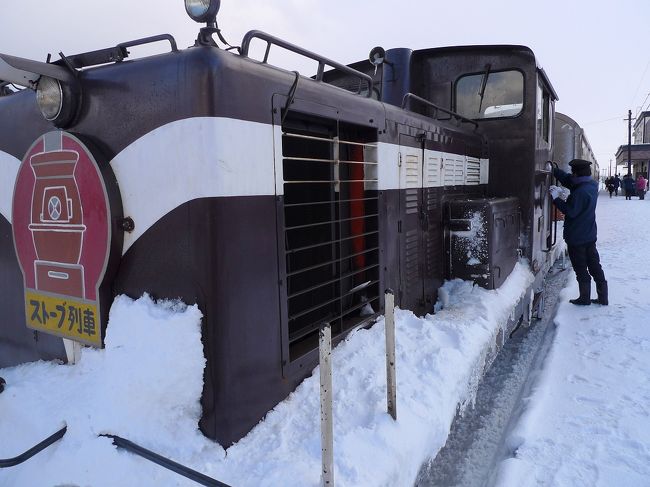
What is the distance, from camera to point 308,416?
6.73 feet

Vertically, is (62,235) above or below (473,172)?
below

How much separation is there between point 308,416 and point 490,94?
12.4ft

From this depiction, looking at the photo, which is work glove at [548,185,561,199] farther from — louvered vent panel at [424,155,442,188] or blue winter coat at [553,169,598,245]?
louvered vent panel at [424,155,442,188]

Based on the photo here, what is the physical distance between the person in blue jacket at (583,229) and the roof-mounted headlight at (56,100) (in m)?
4.81

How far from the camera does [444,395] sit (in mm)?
2418

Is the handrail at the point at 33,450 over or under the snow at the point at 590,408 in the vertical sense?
over

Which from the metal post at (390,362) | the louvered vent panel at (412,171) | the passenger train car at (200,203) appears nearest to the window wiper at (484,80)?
the louvered vent panel at (412,171)

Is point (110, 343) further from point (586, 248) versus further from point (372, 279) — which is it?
point (586, 248)

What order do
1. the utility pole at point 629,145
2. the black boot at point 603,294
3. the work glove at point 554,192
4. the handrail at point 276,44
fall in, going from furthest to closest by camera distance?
the utility pole at point 629,145, the work glove at point 554,192, the black boot at point 603,294, the handrail at point 276,44

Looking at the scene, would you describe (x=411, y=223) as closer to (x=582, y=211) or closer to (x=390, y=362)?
(x=390, y=362)

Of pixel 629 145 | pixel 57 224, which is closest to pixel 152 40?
pixel 57 224

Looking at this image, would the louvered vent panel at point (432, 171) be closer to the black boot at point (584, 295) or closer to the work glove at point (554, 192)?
the work glove at point (554, 192)

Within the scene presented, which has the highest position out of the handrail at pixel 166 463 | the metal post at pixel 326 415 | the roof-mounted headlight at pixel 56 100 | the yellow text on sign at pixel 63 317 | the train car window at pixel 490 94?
the train car window at pixel 490 94

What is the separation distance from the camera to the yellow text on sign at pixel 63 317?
79.4 inches
